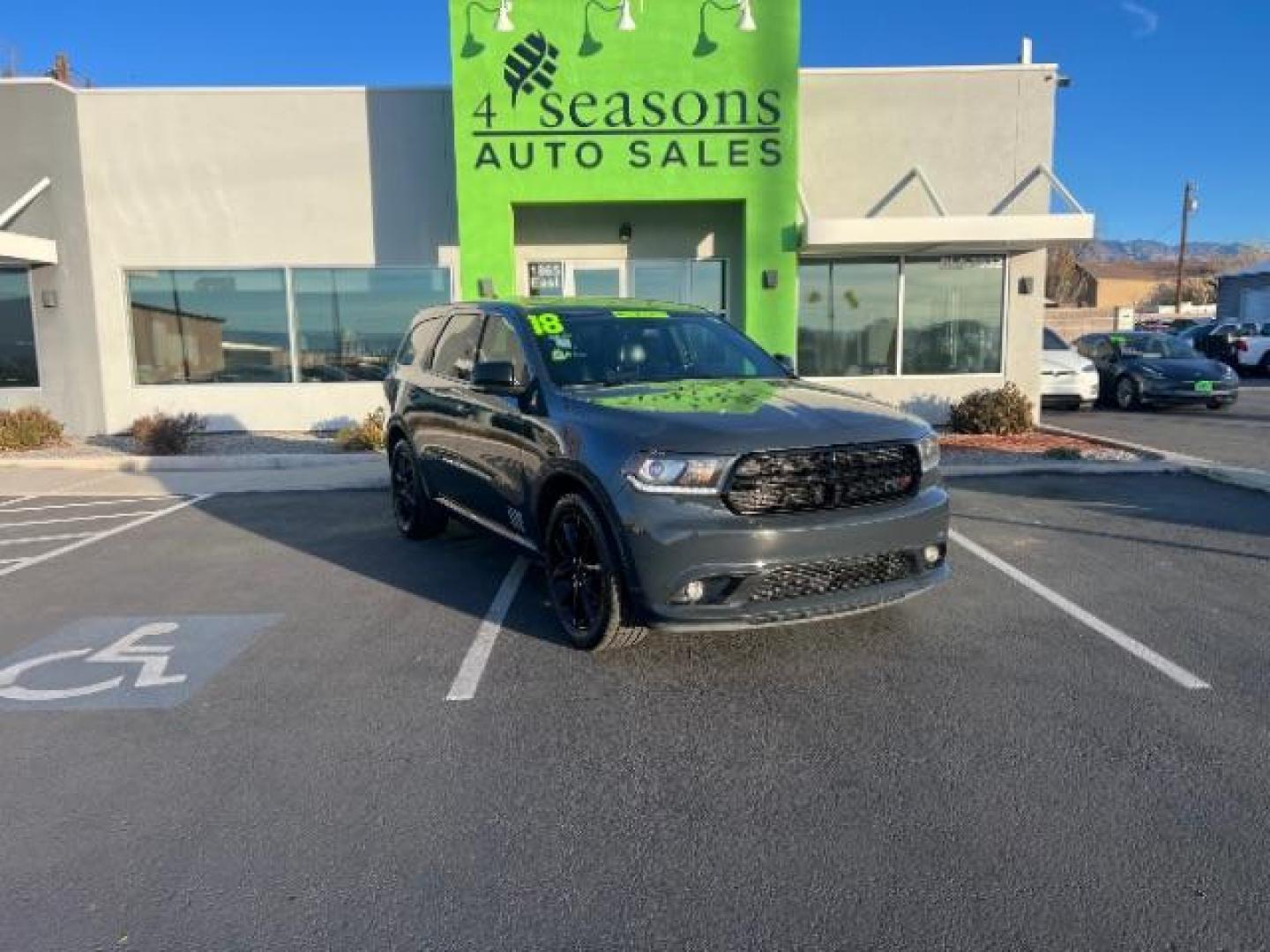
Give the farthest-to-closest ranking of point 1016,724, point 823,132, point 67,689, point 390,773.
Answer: point 823,132
point 67,689
point 1016,724
point 390,773

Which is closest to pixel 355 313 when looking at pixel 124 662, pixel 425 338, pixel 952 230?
pixel 425 338

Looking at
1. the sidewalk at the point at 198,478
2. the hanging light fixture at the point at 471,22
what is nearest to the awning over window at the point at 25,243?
the sidewalk at the point at 198,478

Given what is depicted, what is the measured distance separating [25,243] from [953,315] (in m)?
13.2

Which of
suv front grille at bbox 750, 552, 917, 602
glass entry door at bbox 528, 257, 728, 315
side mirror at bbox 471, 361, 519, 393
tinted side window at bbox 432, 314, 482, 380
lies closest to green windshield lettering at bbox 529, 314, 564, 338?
side mirror at bbox 471, 361, 519, 393

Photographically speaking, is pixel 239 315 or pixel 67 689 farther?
pixel 239 315

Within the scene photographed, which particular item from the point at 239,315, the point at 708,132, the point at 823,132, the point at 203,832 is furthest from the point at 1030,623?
the point at 239,315

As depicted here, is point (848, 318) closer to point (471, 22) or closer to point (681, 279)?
point (681, 279)

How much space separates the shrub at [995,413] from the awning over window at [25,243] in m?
13.0

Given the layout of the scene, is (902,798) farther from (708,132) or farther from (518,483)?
(708,132)

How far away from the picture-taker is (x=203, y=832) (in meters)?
3.16

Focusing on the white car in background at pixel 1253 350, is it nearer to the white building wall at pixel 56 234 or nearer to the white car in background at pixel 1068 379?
the white car in background at pixel 1068 379

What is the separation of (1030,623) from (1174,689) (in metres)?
1.00

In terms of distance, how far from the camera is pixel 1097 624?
5.10m

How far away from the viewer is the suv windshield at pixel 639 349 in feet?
17.5
